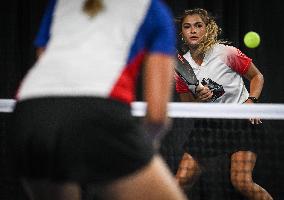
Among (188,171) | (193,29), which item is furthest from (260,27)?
(188,171)

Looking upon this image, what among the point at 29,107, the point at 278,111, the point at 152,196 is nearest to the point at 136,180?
the point at 152,196

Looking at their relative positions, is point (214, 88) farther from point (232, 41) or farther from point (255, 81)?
point (232, 41)

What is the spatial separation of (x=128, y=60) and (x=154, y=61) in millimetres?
61

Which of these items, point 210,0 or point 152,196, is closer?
point 152,196

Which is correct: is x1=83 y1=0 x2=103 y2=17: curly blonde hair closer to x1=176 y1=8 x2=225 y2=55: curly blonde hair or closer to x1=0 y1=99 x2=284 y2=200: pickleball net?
x1=0 y1=99 x2=284 y2=200: pickleball net

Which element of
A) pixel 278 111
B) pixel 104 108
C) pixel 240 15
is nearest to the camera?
pixel 104 108

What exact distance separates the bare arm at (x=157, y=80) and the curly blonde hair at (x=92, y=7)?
164 millimetres

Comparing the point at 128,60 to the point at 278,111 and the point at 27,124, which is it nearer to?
the point at 27,124

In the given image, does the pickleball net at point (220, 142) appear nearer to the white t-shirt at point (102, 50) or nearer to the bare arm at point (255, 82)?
the bare arm at point (255, 82)

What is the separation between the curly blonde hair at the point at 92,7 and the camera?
134cm

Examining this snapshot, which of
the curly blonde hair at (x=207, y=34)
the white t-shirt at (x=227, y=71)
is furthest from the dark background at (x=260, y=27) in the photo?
the white t-shirt at (x=227, y=71)

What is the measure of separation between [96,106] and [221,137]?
294cm

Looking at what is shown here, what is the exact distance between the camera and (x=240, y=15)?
5.36 m

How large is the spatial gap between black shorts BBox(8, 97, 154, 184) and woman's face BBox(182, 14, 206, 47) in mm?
2506
